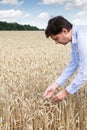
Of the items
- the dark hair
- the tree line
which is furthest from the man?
the tree line

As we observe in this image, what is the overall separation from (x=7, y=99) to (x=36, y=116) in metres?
0.48

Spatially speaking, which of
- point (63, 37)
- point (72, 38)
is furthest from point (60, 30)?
point (72, 38)

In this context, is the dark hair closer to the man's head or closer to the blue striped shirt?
the man's head

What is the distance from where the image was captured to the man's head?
13.8ft

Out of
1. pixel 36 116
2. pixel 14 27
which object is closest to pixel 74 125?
pixel 36 116

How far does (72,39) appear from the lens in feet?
14.2

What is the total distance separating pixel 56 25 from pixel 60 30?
3.7 inches

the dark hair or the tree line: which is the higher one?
the dark hair

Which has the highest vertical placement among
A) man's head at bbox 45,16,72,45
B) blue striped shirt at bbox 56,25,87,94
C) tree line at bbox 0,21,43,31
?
man's head at bbox 45,16,72,45

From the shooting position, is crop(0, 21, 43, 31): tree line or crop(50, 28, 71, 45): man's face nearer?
crop(50, 28, 71, 45): man's face

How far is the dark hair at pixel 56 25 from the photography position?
423cm

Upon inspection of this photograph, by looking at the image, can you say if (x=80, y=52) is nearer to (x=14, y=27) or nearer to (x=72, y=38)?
(x=72, y=38)

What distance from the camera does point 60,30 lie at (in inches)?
166

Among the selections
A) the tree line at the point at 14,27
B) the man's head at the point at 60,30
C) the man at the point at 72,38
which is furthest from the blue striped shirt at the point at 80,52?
the tree line at the point at 14,27
